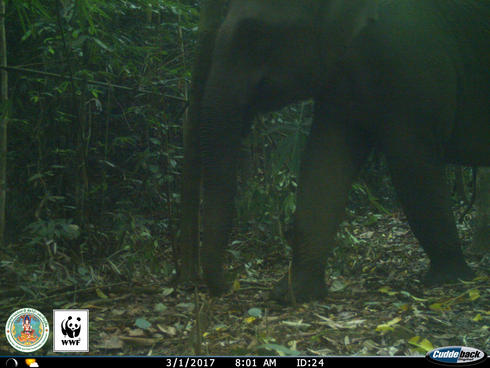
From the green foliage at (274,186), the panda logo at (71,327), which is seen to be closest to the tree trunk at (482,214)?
the green foliage at (274,186)

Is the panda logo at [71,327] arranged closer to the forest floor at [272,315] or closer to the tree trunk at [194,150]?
the forest floor at [272,315]

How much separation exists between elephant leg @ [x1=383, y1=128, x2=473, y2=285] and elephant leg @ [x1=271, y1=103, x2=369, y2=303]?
26 centimetres

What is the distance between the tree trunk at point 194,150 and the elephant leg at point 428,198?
1079 mm

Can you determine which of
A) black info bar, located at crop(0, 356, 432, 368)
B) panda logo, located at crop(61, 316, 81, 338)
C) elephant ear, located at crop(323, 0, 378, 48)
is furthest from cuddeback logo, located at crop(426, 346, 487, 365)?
elephant ear, located at crop(323, 0, 378, 48)

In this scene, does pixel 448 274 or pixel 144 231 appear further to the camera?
pixel 144 231

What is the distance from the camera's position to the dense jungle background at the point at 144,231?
2.61 meters

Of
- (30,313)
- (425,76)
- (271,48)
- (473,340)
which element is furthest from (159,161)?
(473,340)

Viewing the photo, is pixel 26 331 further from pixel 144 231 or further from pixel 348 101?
pixel 348 101

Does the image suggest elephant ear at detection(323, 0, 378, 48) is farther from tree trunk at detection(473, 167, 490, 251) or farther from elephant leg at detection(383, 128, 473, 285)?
tree trunk at detection(473, 167, 490, 251)

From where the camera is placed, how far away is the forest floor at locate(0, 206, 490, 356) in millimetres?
2420

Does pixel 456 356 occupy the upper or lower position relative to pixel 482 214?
lower

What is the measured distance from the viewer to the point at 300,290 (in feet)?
10.9

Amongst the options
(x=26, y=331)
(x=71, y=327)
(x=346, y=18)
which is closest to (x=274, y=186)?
(x=346, y=18)

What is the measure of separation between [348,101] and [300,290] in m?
1.10
